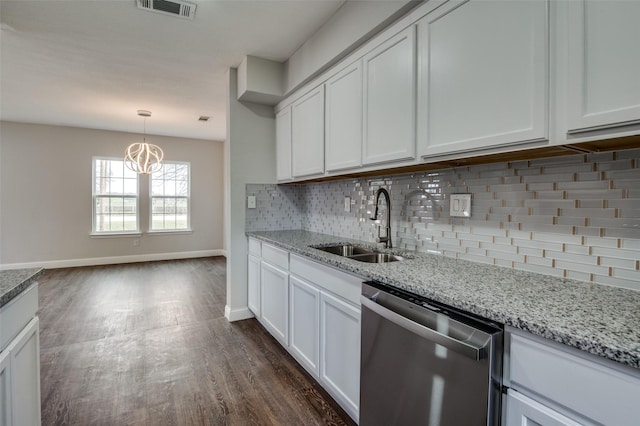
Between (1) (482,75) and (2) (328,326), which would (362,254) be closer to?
(2) (328,326)

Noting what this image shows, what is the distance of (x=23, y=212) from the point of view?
546 centimetres

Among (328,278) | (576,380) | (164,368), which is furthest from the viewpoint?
(164,368)

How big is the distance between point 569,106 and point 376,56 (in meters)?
1.13

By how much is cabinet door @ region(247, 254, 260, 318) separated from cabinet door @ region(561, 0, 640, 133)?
2.55 metres

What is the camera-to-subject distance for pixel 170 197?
655cm

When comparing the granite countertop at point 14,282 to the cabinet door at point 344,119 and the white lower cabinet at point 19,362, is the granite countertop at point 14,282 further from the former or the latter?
the cabinet door at point 344,119

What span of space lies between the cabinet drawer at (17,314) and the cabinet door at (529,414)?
1.61 meters

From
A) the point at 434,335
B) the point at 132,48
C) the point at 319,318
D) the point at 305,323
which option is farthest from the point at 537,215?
the point at 132,48

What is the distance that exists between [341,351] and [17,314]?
1.41 m

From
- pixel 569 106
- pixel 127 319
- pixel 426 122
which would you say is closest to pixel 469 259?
pixel 426 122

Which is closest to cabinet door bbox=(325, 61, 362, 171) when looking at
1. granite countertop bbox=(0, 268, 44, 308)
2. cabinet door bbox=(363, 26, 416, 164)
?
cabinet door bbox=(363, 26, 416, 164)

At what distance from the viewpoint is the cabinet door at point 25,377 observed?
1.14 metres

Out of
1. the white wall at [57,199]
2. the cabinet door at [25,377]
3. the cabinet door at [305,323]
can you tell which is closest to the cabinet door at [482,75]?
the cabinet door at [305,323]

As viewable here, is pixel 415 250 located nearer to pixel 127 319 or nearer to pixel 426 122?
pixel 426 122
